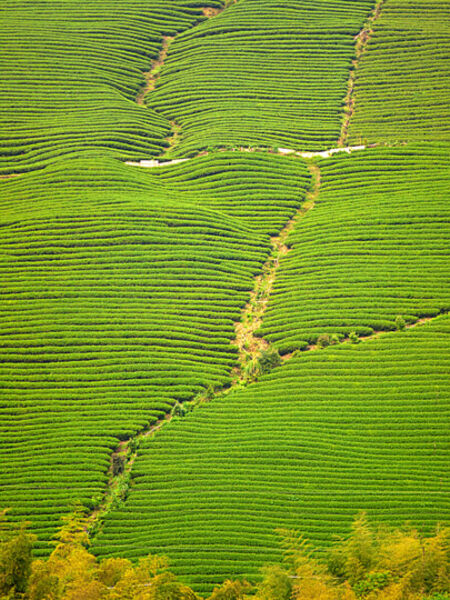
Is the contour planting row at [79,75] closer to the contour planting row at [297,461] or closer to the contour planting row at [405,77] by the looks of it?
the contour planting row at [405,77]

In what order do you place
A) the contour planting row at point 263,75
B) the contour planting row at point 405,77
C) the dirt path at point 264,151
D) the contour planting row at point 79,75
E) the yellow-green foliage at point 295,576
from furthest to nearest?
1. the contour planting row at point 263,75
2. the contour planting row at point 79,75
3. the contour planting row at point 405,77
4. the dirt path at point 264,151
5. the yellow-green foliage at point 295,576

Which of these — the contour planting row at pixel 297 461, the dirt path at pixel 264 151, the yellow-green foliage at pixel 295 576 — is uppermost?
the dirt path at pixel 264 151

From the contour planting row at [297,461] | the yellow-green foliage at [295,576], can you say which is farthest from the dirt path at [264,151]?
the yellow-green foliage at [295,576]

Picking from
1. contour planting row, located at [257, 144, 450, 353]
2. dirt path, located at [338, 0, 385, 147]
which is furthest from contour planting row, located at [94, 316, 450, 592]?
dirt path, located at [338, 0, 385, 147]

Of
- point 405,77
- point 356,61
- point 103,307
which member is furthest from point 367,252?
point 356,61

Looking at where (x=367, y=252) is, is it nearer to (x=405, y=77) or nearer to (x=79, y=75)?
(x=405, y=77)
